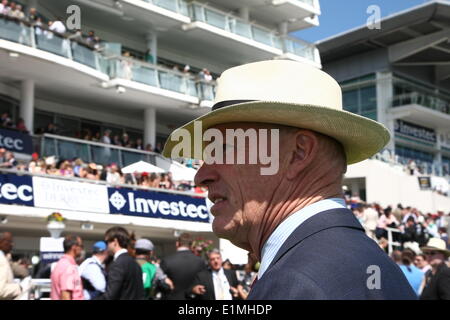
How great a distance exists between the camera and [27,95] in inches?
901

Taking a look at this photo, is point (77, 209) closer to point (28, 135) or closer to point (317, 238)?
point (28, 135)

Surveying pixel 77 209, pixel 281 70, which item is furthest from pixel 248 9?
pixel 281 70

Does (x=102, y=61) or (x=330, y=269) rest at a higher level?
(x=102, y=61)

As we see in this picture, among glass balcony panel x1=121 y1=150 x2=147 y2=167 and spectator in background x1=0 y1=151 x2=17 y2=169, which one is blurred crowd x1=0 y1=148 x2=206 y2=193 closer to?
spectator in background x1=0 y1=151 x2=17 y2=169

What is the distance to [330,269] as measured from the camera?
4.83 feet

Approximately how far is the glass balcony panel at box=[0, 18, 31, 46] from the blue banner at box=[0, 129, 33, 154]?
2.93 m

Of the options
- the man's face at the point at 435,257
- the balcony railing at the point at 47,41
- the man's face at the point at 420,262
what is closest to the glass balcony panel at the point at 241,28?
the balcony railing at the point at 47,41

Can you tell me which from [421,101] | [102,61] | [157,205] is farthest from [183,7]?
[421,101]

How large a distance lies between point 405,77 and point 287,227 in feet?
146

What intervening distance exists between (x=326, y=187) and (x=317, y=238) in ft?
1.20

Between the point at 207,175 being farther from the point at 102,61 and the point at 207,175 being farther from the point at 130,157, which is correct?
the point at 102,61

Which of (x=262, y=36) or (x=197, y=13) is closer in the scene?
(x=197, y=13)

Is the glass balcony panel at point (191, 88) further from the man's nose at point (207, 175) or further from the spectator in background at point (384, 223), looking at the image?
the man's nose at point (207, 175)
